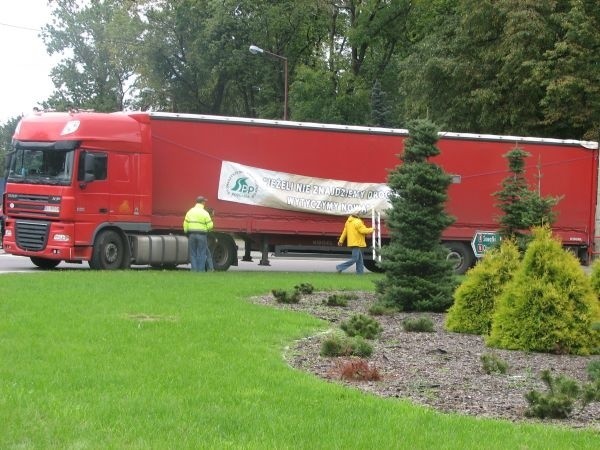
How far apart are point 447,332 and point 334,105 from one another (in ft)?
120

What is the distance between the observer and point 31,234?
21188mm

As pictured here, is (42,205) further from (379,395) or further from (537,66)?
(537,66)

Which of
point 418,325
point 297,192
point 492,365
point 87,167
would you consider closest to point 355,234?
point 297,192

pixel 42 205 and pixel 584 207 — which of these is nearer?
pixel 42 205

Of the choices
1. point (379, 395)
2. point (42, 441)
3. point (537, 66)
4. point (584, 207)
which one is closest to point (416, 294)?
point (379, 395)

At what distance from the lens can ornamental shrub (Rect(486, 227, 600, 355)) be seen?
1026 centimetres

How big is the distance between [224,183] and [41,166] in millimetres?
4489

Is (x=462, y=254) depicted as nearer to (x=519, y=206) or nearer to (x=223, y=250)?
(x=223, y=250)

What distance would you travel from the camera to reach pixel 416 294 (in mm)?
14148

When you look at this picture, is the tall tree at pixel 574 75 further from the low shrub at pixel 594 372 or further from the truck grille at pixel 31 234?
the low shrub at pixel 594 372

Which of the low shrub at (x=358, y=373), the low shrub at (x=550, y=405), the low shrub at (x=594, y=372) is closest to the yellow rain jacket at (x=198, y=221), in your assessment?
the low shrub at (x=358, y=373)

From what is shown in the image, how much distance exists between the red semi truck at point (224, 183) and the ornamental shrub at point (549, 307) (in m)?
11.6

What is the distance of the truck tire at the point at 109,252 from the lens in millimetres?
21406

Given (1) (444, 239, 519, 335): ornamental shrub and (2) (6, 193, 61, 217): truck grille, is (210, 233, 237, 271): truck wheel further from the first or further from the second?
(1) (444, 239, 519, 335): ornamental shrub
